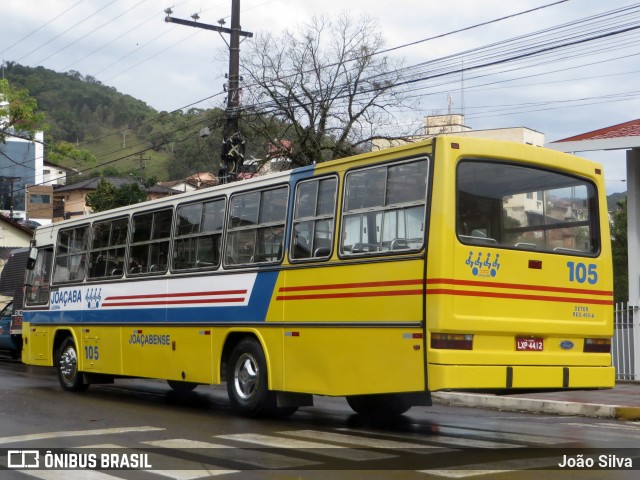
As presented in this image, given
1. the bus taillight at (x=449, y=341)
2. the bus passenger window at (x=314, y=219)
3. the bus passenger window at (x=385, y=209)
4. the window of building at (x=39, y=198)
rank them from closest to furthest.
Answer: the bus taillight at (x=449, y=341)
the bus passenger window at (x=385, y=209)
the bus passenger window at (x=314, y=219)
the window of building at (x=39, y=198)

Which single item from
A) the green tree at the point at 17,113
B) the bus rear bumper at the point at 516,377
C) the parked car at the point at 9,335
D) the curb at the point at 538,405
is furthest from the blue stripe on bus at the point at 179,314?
the green tree at the point at 17,113

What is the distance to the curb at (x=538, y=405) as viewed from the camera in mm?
13805

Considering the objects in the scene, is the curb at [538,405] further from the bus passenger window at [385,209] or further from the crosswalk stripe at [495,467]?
the bus passenger window at [385,209]

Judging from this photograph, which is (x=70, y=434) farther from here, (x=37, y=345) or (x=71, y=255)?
(x=37, y=345)

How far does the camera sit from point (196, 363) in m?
13.5

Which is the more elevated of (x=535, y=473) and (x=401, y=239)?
(x=401, y=239)

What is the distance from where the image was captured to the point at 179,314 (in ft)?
45.7

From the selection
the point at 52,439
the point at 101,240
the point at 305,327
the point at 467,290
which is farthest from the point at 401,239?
the point at 101,240

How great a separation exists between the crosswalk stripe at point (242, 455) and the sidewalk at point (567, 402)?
6043 mm

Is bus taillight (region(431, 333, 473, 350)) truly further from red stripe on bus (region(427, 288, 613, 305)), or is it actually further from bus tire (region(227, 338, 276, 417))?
bus tire (region(227, 338, 276, 417))

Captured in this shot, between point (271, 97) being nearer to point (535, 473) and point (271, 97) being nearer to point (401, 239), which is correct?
point (401, 239)

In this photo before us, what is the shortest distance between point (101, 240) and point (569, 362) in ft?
29.4

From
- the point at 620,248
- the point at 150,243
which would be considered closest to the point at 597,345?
the point at 150,243

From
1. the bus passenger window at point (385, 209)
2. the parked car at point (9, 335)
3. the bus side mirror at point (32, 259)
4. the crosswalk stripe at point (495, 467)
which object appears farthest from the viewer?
the parked car at point (9, 335)
